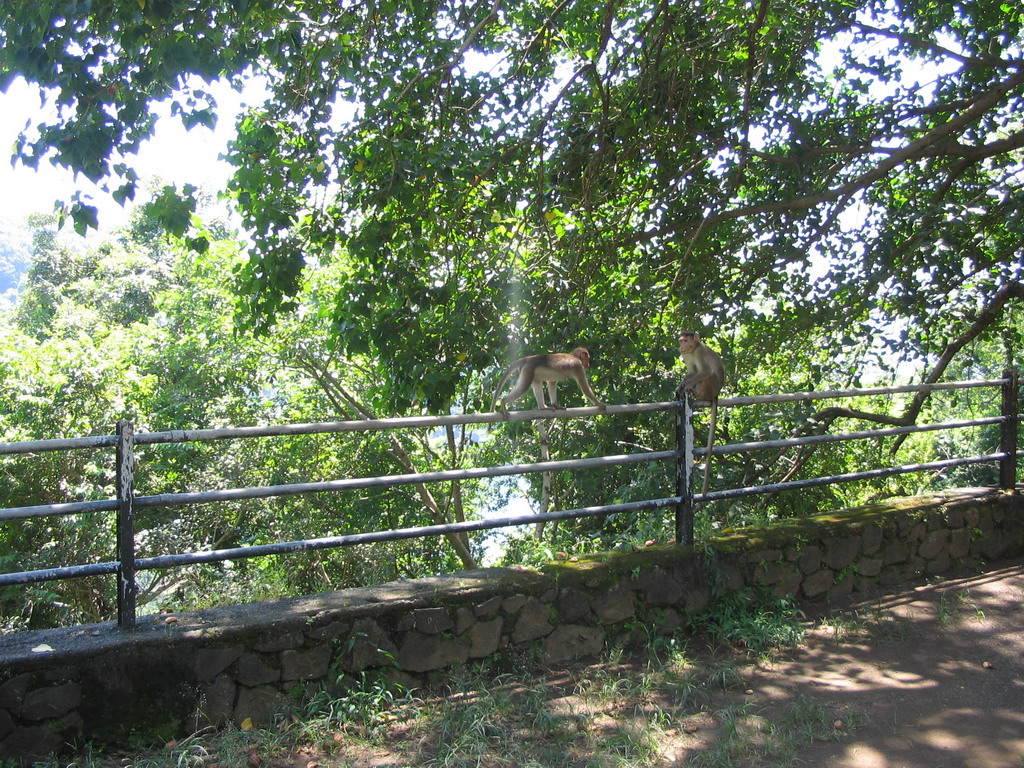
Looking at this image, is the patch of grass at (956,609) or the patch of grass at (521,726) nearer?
the patch of grass at (521,726)

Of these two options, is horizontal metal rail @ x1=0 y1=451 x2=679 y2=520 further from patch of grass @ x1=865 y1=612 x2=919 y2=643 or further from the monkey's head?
the monkey's head

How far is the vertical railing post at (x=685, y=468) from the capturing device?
495 centimetres

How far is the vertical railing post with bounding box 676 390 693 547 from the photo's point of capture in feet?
16.2

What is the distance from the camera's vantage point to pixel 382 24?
22.0 feet

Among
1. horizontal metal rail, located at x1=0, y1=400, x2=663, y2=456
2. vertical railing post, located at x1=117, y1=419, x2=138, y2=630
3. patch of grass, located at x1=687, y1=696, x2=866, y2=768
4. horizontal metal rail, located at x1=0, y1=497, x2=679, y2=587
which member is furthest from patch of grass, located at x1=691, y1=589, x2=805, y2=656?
vertical railing post, located at x1=117, y1=419, x2=138, y2=630

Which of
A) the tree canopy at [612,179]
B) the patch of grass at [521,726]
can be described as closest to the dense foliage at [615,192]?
the tree canopy at [612,179]

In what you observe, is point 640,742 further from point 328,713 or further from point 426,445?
point 426,445

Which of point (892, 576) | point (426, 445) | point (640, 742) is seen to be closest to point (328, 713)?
point (640, 742)

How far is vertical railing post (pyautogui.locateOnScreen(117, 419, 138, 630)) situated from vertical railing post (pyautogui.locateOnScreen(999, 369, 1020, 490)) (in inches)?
245

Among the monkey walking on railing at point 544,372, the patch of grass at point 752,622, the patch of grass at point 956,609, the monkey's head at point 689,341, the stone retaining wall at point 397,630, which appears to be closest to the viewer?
the stone retaining wall at point 397,630

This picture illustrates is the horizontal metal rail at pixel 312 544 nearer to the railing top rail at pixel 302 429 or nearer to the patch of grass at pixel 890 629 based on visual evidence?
the railing top rail at pixel 302 429

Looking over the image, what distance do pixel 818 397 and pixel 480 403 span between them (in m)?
3.50

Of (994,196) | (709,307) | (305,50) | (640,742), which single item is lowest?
(640,742)

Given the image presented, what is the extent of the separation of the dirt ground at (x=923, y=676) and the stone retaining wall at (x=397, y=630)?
0.44 meters
